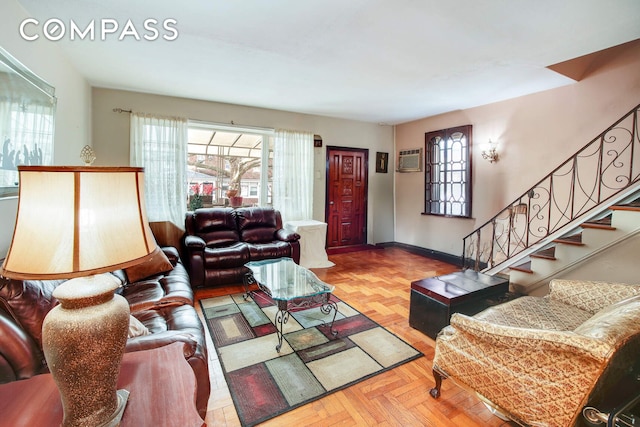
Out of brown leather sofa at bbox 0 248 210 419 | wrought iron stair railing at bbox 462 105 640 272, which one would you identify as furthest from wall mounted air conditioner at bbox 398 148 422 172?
brown leather sofa at bbox 0 248 210 419

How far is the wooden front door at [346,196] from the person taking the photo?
5660 millimetres

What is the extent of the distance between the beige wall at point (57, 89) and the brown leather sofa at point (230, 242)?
5.00ft

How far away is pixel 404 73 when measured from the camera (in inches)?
128

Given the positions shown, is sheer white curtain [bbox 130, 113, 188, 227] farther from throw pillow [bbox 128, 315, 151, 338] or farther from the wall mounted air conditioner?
the wall mounted air conditioner

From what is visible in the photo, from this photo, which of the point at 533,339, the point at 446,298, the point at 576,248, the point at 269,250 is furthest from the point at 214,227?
the point at 576,248

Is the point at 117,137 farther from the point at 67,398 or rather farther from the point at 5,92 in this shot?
the point at 67,398

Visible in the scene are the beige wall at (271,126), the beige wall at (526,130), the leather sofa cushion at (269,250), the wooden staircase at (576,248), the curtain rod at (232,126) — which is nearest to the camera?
the wooden staircase at (576,248)

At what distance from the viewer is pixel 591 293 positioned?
2.13m

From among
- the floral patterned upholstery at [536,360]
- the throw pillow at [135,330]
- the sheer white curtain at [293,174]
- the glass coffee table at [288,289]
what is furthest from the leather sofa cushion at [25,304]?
the sheer white curtain at [293,174]

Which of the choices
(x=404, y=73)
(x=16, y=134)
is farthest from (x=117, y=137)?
(x=404, y=73)

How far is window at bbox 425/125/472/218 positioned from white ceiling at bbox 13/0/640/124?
928mm

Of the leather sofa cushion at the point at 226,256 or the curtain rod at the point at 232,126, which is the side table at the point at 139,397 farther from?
the curtain rod at the point at 232,126

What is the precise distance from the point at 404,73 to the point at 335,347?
9.54ft

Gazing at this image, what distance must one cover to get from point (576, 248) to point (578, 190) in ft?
3.95
